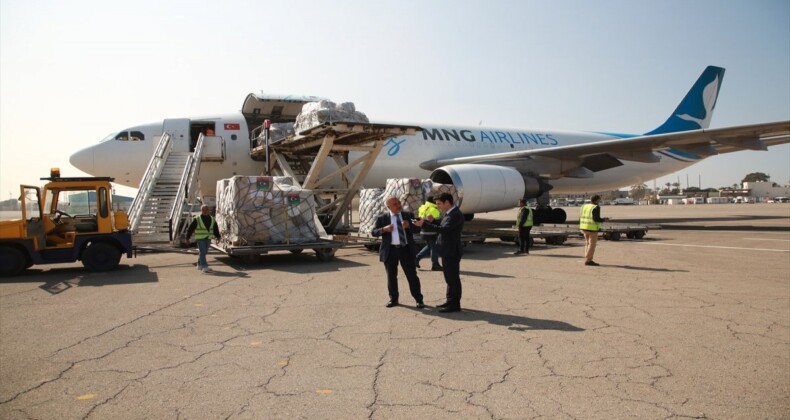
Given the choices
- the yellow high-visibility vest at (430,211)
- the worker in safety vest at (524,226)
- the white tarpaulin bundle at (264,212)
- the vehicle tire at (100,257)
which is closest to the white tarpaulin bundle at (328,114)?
the white tarpaulin bundle at (264,212)

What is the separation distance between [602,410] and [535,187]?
14917 millimetres

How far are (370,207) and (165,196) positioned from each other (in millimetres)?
5301

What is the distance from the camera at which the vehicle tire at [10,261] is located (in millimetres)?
9047

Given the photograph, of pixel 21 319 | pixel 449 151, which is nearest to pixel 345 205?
pixel 449 151

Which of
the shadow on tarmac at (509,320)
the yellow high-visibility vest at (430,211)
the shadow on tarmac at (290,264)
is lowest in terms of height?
the shadow on tarmac at (509,320)

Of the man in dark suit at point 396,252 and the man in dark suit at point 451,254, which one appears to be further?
the man in dark suit at point 396,252

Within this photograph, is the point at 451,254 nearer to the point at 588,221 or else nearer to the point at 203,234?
the point at 588,221

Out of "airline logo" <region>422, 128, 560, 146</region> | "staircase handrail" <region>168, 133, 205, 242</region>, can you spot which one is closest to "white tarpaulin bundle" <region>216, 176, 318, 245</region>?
"staircase handrail" <region>168, 133, 205, 242</region>

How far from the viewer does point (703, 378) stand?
148 inches

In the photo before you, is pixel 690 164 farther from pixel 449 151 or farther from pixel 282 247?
pixel 282 247

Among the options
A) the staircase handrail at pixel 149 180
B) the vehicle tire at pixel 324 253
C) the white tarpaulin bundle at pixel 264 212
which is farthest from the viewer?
the staircase handrail at pixel 149 180

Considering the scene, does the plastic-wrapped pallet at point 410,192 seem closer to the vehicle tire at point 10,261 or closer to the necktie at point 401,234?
the necktie at point 401,234

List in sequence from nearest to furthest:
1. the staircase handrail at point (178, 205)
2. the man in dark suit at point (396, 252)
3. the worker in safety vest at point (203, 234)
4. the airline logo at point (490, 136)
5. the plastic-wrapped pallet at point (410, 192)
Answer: the man in dark suit at point (396, 252) < the worker in safety vest at point (203, 234) < the plastic-wrapped pallet at point (410, 192) < the staircase handrail at point (178, 205) < the airline logo at point (490, 136)

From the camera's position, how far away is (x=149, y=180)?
13742mm
